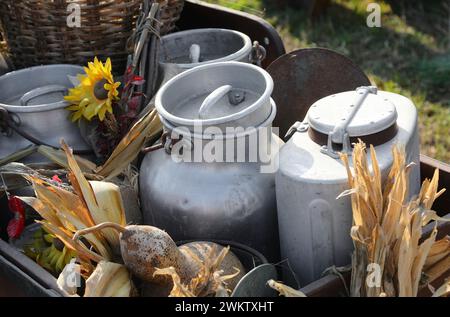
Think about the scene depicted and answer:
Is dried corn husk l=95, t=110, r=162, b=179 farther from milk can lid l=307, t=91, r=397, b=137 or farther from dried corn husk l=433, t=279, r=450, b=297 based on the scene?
dried corn husk l=433, t=279, r=450, b=297

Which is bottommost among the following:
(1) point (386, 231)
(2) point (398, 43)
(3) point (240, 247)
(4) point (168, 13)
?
(2) point (398, 43)

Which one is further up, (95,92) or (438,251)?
(95,92)

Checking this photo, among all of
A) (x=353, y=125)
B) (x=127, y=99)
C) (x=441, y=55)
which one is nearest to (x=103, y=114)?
(x=127, y=99)

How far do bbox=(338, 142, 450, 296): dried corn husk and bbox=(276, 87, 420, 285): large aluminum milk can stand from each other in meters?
0.08

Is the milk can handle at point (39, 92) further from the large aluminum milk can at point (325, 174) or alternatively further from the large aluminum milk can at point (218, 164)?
the large aluminum milk can at point (325, 174)

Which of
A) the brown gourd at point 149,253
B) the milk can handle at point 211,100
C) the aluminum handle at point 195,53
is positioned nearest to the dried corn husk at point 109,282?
the brown gourd at point 149,253

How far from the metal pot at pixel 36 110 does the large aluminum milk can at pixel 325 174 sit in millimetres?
675

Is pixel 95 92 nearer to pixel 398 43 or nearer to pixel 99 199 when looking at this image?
pixel 99 199

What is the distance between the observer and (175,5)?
248cm

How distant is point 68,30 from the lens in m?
2.29

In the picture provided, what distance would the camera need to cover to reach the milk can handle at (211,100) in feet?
5.56

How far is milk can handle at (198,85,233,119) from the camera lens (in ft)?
5.56

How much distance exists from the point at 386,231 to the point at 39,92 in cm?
108

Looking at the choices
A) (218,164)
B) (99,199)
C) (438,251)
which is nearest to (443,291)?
(438,251)
